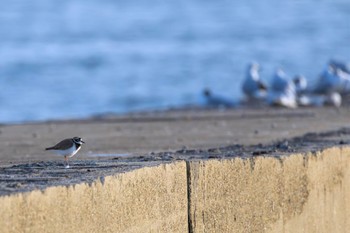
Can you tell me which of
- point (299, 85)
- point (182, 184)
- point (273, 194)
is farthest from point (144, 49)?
point (182, 184)

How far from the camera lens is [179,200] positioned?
737 cm

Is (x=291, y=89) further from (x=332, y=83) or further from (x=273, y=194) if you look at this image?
(x=273, y=194)

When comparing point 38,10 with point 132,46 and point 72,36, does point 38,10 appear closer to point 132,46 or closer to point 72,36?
point 72,36

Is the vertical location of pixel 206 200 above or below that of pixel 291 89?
below

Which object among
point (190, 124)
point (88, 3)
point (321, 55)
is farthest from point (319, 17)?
point (190, 124)

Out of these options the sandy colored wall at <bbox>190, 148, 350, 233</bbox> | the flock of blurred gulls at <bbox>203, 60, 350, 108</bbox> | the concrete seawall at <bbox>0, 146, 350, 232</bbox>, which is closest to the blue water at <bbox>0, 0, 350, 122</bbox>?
the flock of blurred gulls at <bbox>203, 60, 350, 108</bbox>

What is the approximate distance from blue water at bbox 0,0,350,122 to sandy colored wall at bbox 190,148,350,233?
13140mm

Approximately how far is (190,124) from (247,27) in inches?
1839

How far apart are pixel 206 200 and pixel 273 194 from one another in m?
0.83

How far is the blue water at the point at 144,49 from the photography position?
33219 millimetres

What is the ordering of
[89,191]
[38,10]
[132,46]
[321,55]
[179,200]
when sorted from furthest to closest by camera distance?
[38,10]
[132,46]
[321,55]
[179,200]
[89,191]

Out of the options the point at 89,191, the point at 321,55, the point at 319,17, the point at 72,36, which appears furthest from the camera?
the point at 319,17

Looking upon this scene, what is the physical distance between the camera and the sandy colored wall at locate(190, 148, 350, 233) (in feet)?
24.9

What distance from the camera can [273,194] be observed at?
8266 mm
